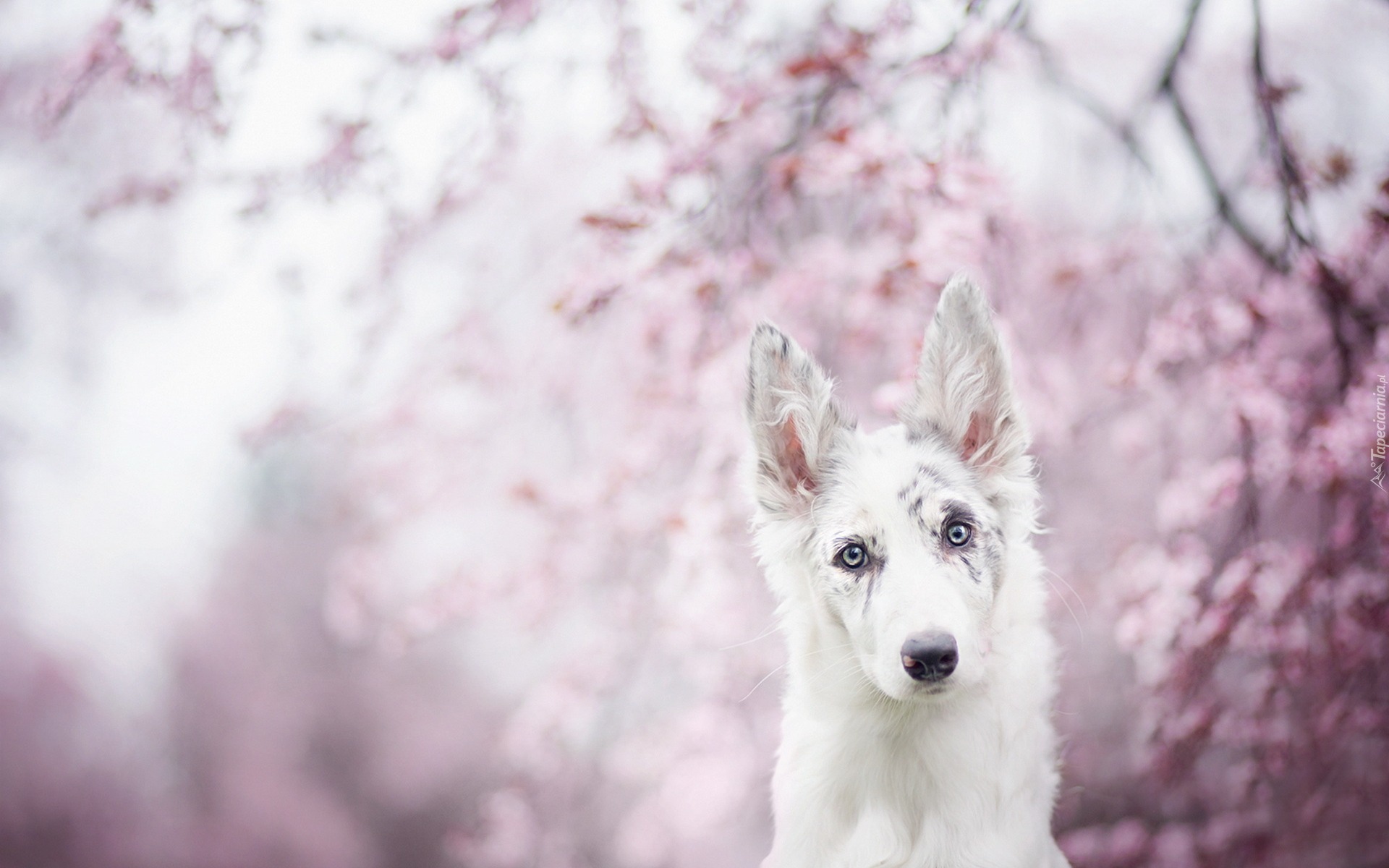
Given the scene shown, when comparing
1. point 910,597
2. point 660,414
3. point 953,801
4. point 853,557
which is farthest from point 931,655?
point 660,414

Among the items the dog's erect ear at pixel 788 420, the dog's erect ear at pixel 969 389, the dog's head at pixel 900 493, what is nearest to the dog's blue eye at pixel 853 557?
the dog's head at pixel 900 493

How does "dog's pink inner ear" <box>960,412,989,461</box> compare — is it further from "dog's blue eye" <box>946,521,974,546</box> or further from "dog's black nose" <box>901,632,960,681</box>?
"dog's black nose" <box>901,632,960,681</box>

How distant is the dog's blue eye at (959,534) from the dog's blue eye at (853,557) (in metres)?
0.13

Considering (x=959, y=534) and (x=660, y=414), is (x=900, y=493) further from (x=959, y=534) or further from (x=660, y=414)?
(x=660, y=414)

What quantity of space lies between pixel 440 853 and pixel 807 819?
3.03 m

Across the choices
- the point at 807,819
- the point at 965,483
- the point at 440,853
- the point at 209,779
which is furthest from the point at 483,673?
the point at 965,483

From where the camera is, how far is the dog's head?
1160mm

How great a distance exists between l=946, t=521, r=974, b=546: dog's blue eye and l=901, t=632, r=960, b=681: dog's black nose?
0.62 feet

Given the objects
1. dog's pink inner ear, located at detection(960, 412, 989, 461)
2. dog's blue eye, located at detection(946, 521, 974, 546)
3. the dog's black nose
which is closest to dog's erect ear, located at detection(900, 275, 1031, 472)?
dog's pink inner ear, located at detection(960, 412, 989, 461)

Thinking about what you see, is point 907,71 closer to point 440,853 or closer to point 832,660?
point 832,660

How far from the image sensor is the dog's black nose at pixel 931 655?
1065 mm

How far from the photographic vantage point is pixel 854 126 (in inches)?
79.7

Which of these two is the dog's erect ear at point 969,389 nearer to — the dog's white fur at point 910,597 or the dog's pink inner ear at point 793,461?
the dog's white fur at point 910,597

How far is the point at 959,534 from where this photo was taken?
48.3 inches
